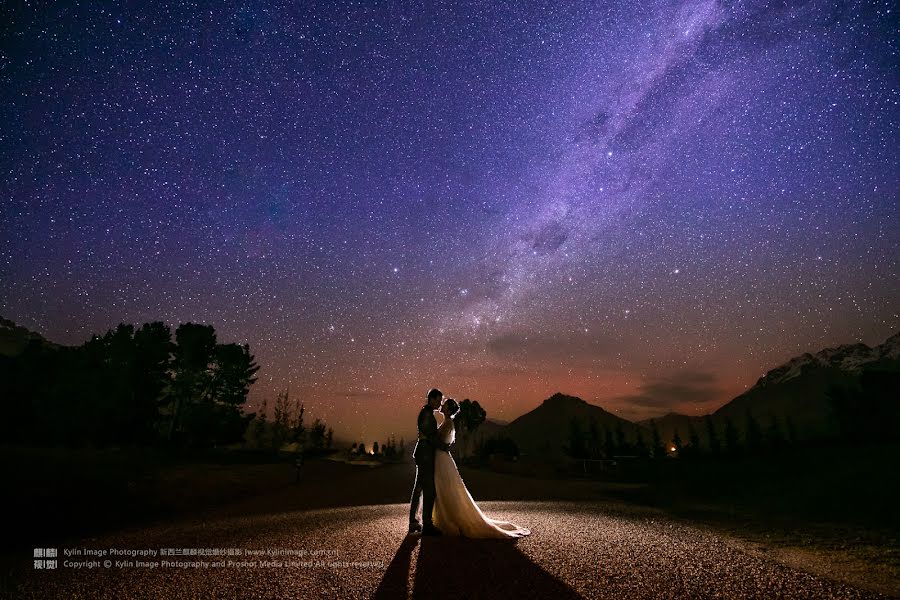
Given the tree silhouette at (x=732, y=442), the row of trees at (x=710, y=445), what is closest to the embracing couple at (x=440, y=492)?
the row of trees at (x=710, y=445)

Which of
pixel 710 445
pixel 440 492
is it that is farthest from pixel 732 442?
pixel 440 492

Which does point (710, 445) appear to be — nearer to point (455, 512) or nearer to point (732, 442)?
point (732, 442)

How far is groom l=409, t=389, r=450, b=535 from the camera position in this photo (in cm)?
866

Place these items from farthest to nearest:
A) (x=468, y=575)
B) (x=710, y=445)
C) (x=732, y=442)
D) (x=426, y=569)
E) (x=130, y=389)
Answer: (x=710, y=445) < (x=732, y=442) < (x=130, y=389) < (x=426, y=569) < (x=468, y=575)

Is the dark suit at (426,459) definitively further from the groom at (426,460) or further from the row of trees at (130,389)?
the row of trees at (130,389)

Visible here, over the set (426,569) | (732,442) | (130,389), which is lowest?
(732,442)

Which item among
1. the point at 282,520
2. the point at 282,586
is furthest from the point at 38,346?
the point at 282,586

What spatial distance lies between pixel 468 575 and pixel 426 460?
2.91 metres

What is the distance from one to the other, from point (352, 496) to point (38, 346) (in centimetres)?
6040

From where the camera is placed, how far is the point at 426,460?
8.84 m

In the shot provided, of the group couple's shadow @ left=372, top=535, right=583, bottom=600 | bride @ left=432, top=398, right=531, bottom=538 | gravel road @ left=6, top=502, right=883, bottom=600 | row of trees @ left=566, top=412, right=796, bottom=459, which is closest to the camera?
couple's shadow @ left=372, top=535, right=583, bottom=600

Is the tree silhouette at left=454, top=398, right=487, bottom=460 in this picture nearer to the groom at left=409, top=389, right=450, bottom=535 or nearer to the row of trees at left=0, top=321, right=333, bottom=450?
the row of trees at left=0, top=321, right=333, bottom=450

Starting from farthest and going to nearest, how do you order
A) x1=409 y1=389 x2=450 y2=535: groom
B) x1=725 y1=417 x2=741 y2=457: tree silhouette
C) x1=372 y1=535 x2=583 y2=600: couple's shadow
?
x1=725 y1=417 x2=741 y2=457: tree silhouette < x1=409 y1=389 x2=450 y2=535: groom < x1=372 y1=535 x2=583 y2=600: couple's shadow

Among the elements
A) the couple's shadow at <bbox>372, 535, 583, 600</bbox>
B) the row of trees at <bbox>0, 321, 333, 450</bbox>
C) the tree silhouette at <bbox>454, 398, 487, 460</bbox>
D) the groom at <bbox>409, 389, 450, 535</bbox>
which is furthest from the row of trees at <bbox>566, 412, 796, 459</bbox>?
the couple's shadow at <bbox>372, 535, 583, 600</bbox>
